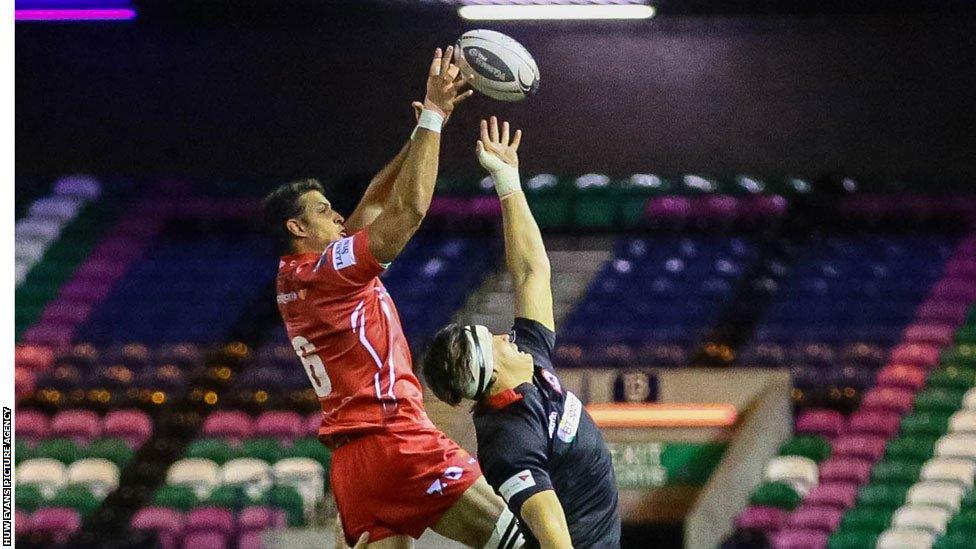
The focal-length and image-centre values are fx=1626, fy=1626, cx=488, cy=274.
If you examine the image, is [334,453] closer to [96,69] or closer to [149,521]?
[149,521]

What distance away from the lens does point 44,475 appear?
39.3 ft

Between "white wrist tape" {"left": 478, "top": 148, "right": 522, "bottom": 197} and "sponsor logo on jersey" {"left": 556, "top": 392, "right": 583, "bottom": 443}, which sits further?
"white wrist tape" {"left": 478, "top": 148, "right": 522, "bottom": 197}

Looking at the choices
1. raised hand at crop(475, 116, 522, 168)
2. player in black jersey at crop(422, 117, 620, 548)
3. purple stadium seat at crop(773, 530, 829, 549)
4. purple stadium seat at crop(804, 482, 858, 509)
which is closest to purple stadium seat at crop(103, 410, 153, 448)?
purple stadium seat at crop(773, 530, 829, 549)

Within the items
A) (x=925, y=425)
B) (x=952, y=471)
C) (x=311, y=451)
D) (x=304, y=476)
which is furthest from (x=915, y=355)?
(x=304, y=476)

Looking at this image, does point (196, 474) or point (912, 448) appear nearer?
point (912, 448)

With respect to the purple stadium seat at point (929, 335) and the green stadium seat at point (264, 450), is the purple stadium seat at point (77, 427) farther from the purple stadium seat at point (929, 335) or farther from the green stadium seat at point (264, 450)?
the purple stadium seat at point (929, 335)

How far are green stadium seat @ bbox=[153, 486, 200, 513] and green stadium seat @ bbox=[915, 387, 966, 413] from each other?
543 centimetres

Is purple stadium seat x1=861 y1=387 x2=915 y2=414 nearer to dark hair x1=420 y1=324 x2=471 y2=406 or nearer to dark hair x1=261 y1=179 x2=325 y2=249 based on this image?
dark hair x1=261 y1=179 x2=325 y2=249

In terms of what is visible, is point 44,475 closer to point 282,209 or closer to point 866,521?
point 866,521

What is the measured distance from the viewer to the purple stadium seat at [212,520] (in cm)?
1110

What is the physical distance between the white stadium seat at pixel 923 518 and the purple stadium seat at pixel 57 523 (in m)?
5.60

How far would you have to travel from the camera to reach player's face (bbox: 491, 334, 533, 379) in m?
4.93

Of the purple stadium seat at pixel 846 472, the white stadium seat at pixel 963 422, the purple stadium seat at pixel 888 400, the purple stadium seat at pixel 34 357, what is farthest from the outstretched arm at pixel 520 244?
the purple stadium seat at pixel 34 357

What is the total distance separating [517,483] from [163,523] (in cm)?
706
